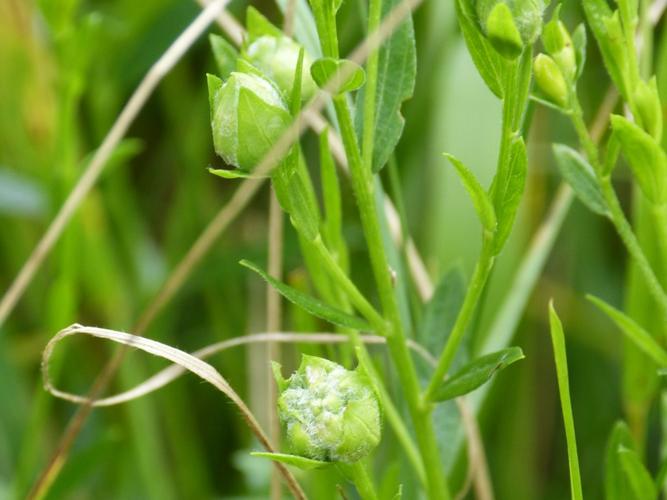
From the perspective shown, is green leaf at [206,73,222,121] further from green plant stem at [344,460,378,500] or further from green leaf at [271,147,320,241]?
green plant stem at [344,460,378,500]

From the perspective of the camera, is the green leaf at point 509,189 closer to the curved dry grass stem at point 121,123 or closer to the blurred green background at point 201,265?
the curved dry grass stem at point 121,123

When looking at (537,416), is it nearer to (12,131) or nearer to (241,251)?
(241,251)

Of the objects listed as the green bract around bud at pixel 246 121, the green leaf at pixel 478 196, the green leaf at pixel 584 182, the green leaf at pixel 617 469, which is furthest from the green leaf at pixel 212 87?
the green leaf at pixel 617 469

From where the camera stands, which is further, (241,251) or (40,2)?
(241,251)

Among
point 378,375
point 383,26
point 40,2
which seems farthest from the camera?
point 40,2

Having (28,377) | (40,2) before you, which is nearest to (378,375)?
(40,2)

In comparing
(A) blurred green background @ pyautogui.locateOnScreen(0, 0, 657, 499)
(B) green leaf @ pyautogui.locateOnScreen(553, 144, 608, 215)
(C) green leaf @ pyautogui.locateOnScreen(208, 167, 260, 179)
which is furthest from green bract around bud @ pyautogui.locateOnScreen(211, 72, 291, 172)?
(A) blurred green background @ pyautogui.locateOnScreen(0, 0, 657, 499)
